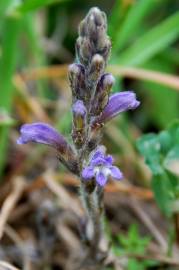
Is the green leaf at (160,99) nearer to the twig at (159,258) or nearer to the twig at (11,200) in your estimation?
the twig at (11,200)

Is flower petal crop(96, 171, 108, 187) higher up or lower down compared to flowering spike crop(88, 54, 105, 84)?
lower down

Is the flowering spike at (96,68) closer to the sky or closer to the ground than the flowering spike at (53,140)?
closer to the sky

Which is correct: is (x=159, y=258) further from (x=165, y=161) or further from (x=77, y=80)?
(x=77, y=80)

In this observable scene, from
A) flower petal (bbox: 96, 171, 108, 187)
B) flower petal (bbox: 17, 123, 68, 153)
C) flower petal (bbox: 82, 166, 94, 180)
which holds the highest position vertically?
flower petal (bbox: 17, 123, 68, 153)

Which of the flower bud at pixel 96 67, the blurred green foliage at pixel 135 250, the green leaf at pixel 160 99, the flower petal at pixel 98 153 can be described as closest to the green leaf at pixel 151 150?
the blurred green foliage at pixel 135 250

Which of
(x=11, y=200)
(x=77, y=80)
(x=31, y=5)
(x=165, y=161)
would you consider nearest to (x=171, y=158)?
(x=165, y=161)

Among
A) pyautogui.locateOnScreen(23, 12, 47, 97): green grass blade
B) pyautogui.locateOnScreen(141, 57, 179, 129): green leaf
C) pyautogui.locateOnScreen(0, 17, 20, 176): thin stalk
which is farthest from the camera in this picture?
pyautogui.locateOnScreen(141, 57, 179, 129): green leaf

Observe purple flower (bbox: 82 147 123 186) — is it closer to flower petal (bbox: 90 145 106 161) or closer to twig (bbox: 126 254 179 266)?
flower petal (bbox: 90 145 106 161)

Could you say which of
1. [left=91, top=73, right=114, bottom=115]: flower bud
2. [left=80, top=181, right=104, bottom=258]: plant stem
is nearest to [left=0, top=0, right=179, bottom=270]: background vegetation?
[left=80, top=181, right=104, bottom=258]: plant stem

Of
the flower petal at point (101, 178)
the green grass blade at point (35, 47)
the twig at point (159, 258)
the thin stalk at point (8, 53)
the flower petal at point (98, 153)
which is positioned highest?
the green grass blade at point (35, 47)
